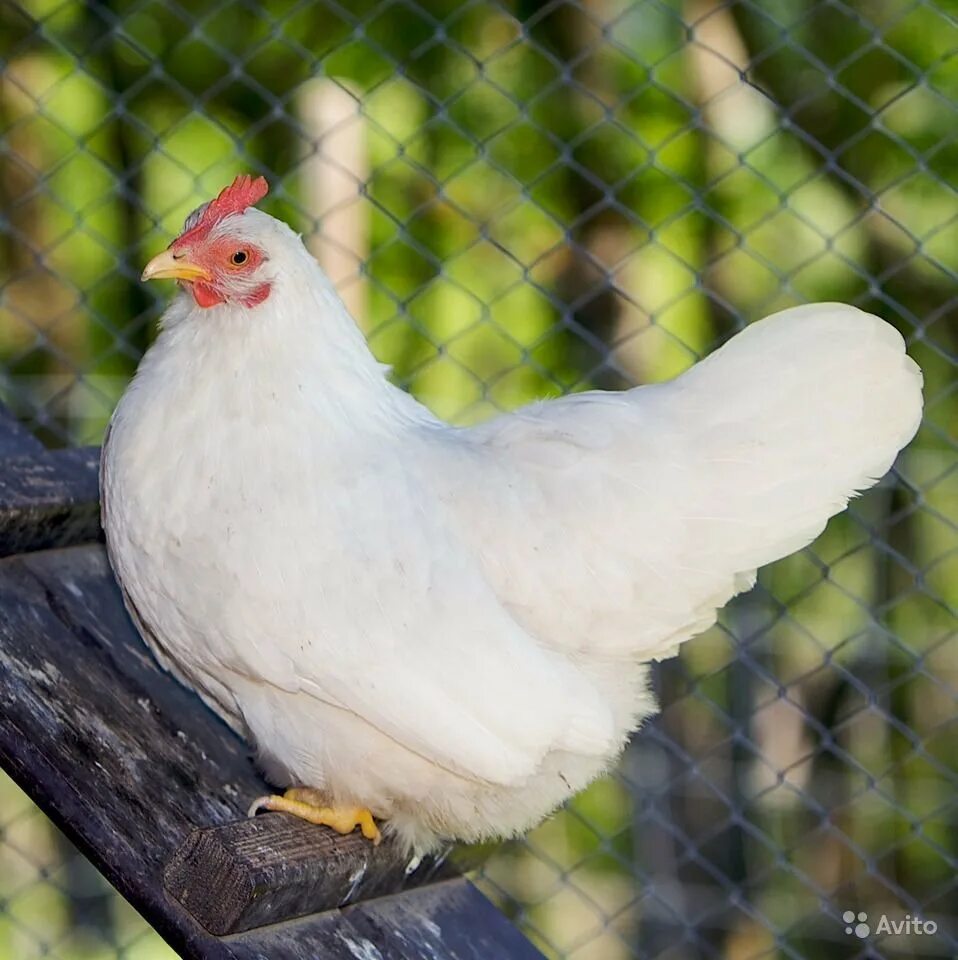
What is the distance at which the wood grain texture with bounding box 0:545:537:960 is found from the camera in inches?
60.7

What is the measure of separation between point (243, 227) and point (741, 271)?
2.88 metres

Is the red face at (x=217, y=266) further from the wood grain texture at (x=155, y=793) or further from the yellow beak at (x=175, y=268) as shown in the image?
the wood grain texture at (x=155, y=793)

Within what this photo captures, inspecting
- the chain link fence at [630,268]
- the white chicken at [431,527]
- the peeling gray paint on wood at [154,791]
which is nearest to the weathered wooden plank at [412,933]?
the peeling gray paint on wood at [154,791]

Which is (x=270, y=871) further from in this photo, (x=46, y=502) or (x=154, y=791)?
(x=46, y=502)

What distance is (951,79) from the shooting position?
151 inches

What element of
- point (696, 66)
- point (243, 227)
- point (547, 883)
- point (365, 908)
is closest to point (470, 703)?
point (365, 908)

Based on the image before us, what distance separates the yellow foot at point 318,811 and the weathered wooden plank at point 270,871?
0.02 m

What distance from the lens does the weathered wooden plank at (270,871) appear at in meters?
1.51

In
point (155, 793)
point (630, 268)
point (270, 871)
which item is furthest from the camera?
point (630, 268)

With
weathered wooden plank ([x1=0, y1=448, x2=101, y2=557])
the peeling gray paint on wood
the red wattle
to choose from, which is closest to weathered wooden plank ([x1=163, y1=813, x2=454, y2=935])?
the peeling gray paint on wood

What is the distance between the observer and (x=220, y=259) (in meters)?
1.77

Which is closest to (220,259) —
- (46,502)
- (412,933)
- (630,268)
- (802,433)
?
(46,502)

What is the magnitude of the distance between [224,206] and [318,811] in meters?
0.81

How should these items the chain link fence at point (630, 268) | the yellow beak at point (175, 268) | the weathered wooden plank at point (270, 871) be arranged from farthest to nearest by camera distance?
the chain link fence at point (630, 268) < the yellow beak at point (175, 268) < the weathered wooden plank at point (270, 871)
